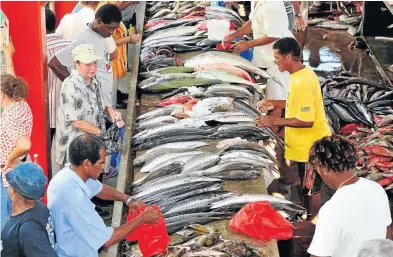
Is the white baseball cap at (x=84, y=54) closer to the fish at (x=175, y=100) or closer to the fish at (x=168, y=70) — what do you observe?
the fish at (x=175, y=100)

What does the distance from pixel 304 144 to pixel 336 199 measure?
2747 millimetres

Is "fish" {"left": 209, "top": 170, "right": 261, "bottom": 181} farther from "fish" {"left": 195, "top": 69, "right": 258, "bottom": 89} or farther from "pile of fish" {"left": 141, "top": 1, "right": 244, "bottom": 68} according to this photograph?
"pile of fish" {"left": 141, "top": 1, "right": 244, "bottom": 68}

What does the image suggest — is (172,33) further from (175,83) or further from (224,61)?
(175,83)

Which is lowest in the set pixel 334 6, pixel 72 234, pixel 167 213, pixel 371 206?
pixel 334 6

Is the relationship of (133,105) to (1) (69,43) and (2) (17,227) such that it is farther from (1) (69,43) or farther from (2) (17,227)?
(2) (17,227)

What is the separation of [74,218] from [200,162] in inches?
91.6

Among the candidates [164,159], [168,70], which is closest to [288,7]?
[168,70]

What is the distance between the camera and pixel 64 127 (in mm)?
7719

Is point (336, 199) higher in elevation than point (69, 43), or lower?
higher

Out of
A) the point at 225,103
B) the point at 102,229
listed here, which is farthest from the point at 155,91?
the point at 102,229

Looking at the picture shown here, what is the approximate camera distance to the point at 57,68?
8.32 meters

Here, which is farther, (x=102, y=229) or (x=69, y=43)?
(x=69, y=43)

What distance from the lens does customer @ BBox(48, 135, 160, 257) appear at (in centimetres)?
550

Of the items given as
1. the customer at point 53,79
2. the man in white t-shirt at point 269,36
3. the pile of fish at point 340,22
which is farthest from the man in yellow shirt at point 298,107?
the pile of fish at point 340,22
